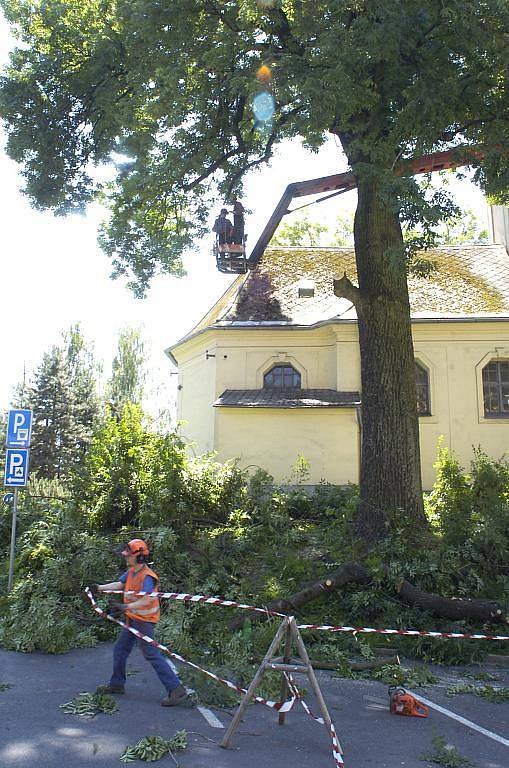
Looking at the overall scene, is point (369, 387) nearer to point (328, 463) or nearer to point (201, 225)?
point (201, 225)

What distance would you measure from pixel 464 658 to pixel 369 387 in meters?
5.10

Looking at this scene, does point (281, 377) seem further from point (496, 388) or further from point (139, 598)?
point (139, 598)

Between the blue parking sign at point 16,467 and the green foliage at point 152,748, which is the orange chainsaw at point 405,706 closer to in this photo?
the green foliage at point 152,748

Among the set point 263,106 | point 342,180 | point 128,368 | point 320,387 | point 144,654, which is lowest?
point 144,654

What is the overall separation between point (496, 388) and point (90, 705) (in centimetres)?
1924

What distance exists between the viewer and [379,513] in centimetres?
1147

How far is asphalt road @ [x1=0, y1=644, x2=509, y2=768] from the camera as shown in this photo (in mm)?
4824

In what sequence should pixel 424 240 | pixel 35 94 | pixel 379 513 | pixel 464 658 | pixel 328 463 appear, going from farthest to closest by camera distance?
pixel 328 463, pixel 35 94, pixel 379 513, pixel 424 240, pixel 464 658

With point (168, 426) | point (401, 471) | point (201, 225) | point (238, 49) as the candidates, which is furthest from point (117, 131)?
point (401, 471)

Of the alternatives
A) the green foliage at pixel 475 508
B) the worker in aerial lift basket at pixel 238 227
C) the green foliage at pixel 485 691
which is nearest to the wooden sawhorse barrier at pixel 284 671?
the green foliage at pixel 485 691

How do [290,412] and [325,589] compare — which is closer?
[325,589]

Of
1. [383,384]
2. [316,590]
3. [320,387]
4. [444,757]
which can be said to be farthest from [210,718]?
[320,387]

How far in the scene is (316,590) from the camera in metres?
9.58

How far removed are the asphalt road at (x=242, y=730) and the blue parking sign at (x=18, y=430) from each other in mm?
5248
